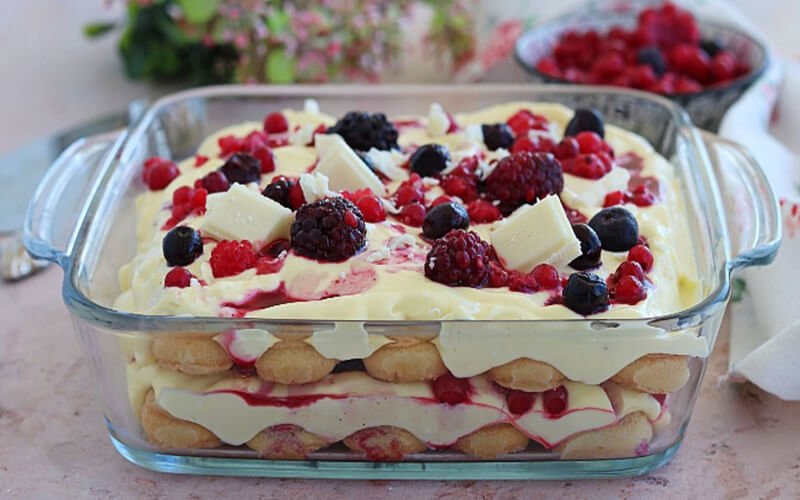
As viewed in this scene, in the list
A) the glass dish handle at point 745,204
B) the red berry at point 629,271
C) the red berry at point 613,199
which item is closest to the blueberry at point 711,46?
the glass dish handle at point 745,204

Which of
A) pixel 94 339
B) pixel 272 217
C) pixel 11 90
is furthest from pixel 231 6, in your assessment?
pixel 94 339

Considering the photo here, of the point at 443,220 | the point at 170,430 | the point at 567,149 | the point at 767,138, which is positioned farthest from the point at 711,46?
the point at 170,430

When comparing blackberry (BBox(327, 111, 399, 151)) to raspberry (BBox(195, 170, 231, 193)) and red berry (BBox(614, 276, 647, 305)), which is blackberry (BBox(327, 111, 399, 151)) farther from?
red berry (BBox(614, 276, 647, 305))

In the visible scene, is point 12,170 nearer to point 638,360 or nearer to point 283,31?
point 283,31

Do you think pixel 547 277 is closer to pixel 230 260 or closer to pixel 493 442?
pixel 493 442

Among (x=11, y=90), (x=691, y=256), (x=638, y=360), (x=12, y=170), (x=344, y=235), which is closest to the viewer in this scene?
(x=638, y=360)

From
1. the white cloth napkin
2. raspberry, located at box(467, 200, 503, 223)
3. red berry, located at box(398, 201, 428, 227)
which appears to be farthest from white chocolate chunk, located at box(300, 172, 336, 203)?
the white cloth napkin
